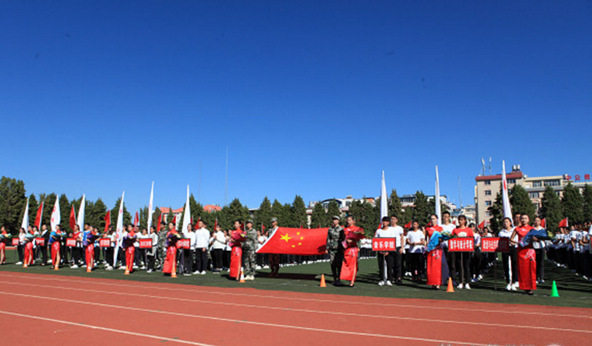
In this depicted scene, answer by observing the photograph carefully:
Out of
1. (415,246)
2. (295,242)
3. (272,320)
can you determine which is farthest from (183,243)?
(272,320)

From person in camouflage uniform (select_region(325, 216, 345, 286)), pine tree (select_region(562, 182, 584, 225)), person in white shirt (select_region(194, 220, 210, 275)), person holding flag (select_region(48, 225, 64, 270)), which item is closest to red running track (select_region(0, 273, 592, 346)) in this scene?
person in camouflage uniform (select_region(325, 216, 345, 286))

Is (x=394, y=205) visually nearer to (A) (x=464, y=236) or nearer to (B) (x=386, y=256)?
(B) (x=386, y=256)

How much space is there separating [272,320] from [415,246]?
7.29m

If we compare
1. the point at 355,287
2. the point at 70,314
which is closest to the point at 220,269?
the point at 355,287

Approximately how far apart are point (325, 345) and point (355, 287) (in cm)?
701

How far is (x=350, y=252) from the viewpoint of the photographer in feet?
42.2

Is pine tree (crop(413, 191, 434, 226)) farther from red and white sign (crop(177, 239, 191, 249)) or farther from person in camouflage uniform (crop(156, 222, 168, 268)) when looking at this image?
red and white sign (crop(177, 239, 191, 249))

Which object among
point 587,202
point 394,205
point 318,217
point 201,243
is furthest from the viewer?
point 318,217

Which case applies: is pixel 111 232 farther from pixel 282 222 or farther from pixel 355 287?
pixel 282 222

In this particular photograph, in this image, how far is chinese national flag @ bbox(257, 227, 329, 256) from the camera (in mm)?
16438

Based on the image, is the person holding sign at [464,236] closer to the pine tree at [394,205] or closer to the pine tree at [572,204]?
the pine tree at [394,205]

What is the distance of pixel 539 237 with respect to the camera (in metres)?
10.6

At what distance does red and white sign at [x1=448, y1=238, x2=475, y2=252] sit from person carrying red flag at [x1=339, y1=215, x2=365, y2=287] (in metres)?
2.43

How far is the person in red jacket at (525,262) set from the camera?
10645 millimetres
